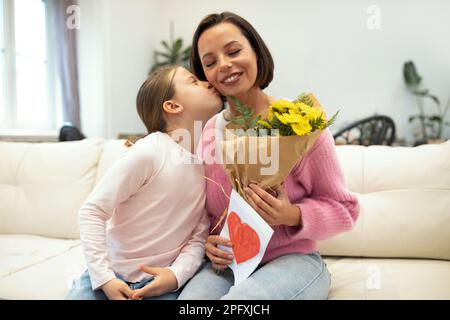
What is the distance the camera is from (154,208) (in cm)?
82

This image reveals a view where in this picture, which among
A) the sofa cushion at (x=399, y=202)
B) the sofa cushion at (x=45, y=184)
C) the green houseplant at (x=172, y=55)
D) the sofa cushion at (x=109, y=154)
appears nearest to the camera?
the green houseplant at (x=172, y=55)

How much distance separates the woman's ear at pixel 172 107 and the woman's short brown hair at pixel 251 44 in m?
0.09

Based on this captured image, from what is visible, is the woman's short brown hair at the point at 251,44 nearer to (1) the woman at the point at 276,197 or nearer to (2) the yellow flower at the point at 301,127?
(1) the woman at the point at 276,197

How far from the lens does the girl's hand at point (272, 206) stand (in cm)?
73

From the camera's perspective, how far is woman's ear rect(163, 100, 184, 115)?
0.87m

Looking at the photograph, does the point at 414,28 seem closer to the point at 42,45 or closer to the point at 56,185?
the point at 42,45

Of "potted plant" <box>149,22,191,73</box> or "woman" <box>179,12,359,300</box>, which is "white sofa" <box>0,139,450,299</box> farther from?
"potted plant" <box>149,22,191,73</box>

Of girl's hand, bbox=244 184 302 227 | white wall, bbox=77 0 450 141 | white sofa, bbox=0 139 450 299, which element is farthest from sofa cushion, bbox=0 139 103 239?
girl's hand, bbox=244 184 302 227

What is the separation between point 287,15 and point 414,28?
29 cm

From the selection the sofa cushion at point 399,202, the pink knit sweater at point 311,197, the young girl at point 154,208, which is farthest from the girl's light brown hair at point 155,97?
the sofa cushion at point 399,202

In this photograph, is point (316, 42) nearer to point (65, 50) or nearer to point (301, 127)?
point (301, 127)

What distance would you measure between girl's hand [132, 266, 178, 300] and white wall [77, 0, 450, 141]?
1.22ft

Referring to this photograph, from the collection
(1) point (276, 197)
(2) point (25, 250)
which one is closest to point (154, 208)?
(1) point (276, 197)
